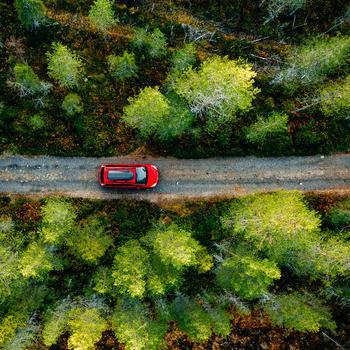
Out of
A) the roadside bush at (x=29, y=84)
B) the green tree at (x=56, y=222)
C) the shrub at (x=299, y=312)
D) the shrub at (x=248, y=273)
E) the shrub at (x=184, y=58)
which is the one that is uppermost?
the shrub at (x=184, y=58)

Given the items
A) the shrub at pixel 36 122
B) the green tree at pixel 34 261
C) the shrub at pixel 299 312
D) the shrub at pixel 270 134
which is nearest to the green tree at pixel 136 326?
the green tree at pixel 34 261

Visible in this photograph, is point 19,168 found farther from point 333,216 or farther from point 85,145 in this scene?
point 333,216

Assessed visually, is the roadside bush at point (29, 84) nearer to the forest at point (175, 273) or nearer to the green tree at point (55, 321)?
the forest at point (175, 273)

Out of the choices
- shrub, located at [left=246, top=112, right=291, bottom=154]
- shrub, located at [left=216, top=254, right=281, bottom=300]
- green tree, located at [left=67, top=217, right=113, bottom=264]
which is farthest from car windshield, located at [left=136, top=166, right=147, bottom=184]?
shrub, located at [left=216, top=254, right=281, bottom=300]

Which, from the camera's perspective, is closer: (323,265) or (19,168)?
(323,265)

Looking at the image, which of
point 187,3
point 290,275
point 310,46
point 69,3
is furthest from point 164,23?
point 290,275

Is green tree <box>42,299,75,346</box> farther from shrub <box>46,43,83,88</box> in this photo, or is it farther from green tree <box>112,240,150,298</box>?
shrub <box>46,43,83,88</box>
